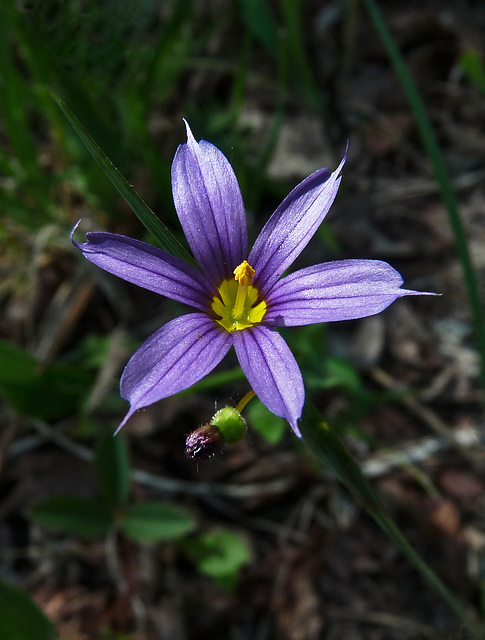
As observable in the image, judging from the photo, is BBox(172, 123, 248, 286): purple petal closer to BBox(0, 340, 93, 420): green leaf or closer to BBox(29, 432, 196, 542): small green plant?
BBox(29, 432, 196, 542): small green plant

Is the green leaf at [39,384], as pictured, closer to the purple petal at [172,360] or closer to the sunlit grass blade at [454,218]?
the purple petal at [172,360]

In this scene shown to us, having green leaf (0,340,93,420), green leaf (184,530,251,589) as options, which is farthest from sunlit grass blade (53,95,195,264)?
green leaf (184,530,251,589)

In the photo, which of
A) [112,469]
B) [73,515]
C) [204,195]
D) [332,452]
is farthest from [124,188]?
[73,515]

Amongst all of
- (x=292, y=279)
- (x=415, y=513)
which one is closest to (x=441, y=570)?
(x=415, y=513)

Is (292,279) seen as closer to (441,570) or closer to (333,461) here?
(333,461)

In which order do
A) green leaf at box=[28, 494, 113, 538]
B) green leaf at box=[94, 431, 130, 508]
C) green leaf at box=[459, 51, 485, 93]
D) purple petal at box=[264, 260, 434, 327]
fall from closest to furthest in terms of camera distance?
purple petal at box=[264, 260, 434, 327] < green leaf at box=[28, 494, 113, 538] < green leaf at box=[94, 431, 130, 508] < green leaf at box=[459, 51, 485, 93]

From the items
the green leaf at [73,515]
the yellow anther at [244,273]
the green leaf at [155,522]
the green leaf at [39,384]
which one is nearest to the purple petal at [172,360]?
the yellow anther at [244,273]
